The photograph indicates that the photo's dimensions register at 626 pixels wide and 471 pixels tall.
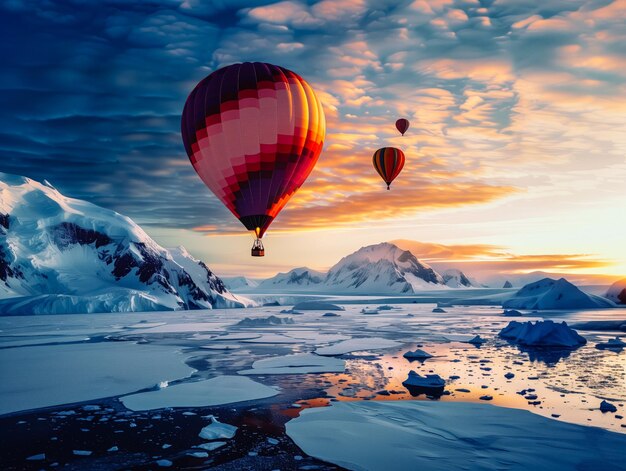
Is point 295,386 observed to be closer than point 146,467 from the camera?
No

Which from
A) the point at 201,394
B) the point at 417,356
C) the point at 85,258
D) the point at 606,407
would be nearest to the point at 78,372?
the point at 201,394

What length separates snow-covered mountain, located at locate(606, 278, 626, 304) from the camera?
9219 cm

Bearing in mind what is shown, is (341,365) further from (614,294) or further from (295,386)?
(614,294)

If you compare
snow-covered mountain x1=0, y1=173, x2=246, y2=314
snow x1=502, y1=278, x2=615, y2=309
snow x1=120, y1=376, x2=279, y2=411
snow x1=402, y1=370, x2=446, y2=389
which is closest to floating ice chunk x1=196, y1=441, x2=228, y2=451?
snow x1=120, y1=376, x2=279, y2=411

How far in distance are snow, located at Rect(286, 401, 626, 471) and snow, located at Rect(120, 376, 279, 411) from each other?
2.31m

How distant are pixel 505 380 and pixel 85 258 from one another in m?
110

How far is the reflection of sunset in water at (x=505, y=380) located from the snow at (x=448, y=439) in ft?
2.85

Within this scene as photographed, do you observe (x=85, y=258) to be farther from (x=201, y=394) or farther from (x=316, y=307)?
(x=201, y=394)

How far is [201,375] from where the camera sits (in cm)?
1466

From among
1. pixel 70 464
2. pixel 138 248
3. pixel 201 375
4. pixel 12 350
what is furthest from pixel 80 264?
pixel 70 464

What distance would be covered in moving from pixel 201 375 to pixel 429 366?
298 inches

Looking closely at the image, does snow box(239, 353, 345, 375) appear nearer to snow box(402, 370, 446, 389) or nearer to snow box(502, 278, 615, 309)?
snow box(402, 370, 446, 389)

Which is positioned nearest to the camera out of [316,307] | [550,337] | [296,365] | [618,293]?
[296,365]

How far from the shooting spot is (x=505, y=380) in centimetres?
1371
